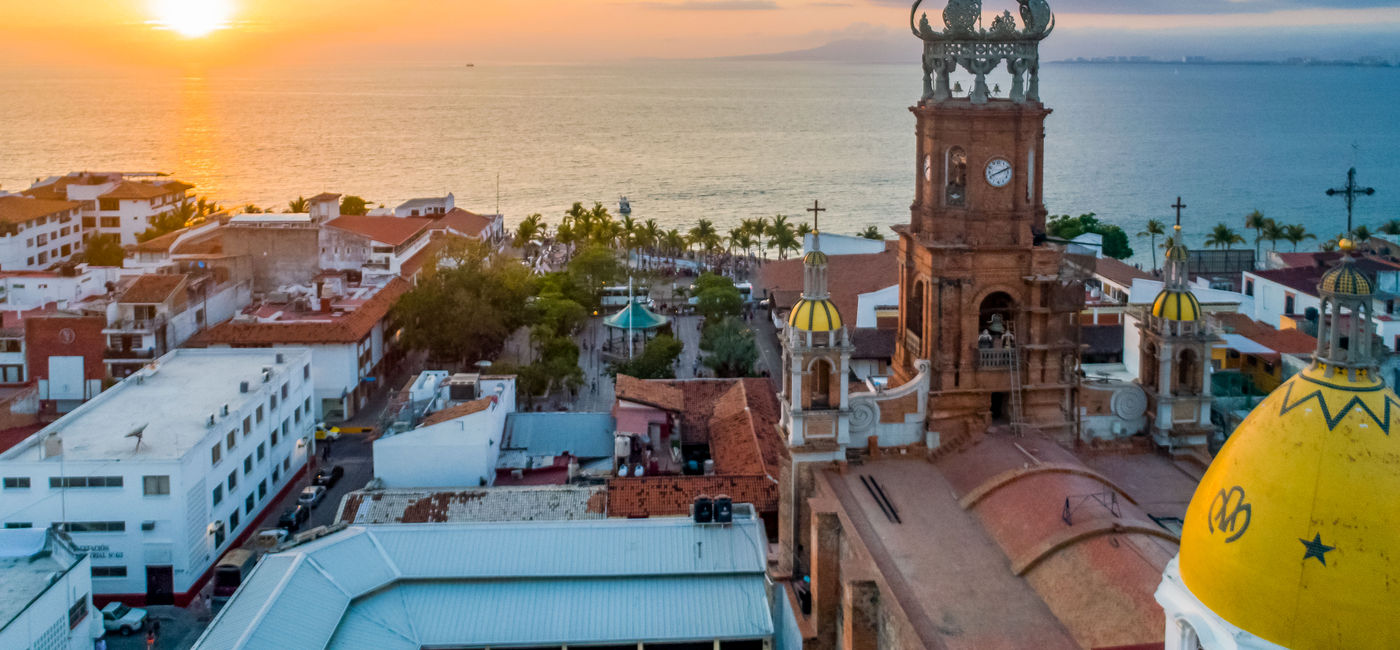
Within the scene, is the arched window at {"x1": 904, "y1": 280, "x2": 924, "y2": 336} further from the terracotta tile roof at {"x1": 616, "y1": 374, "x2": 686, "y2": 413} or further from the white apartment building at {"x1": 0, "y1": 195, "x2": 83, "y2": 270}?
the white apartment building at {"x1": 0, "y1": 195, "x2": 83, "y2": 270}

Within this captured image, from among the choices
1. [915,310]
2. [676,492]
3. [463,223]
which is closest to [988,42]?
[915,310]

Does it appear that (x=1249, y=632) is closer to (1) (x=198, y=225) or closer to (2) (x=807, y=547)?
(2) (x=807, y=547)

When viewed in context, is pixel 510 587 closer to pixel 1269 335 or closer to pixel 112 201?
pixel 1269 335

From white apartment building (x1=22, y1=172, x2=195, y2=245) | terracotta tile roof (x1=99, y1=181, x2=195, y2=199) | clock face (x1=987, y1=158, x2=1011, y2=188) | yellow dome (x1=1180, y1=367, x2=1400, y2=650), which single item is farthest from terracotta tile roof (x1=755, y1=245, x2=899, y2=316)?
terracotta tile roof (x1=99, y1=181, x2=195, y2=199)

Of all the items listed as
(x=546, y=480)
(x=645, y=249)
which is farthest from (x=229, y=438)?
(x=645, y=249)

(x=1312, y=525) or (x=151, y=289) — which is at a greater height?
(x=1312, y=525)

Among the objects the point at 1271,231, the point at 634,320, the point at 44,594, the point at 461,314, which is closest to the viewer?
the point at 44,594

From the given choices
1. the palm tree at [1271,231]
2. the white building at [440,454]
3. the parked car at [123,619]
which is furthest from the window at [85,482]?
the palm tree at [1271,231]

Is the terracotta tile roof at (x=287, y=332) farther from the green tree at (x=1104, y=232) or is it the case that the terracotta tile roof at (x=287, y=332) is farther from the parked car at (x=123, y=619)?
the green tree at (x=1104, y=232)
